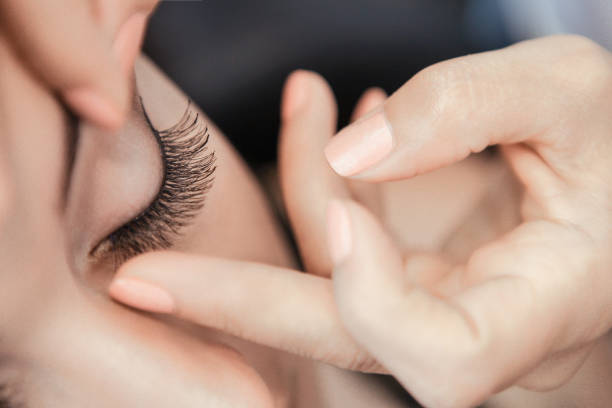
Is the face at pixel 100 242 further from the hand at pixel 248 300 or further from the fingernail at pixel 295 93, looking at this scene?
the fingernail at pixel 295 93

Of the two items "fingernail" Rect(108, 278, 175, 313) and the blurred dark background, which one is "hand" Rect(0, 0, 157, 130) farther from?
the blurred dark background

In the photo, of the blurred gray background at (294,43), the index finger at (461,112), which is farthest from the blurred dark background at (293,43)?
the index finger at (461,112)

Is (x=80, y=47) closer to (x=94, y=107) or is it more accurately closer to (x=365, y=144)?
(x=94, y=107)

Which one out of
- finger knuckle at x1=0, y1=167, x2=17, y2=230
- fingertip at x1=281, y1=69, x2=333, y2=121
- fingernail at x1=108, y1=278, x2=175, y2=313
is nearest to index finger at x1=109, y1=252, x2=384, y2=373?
fingernail at x1=108, y1=278, x2=175, y2=313

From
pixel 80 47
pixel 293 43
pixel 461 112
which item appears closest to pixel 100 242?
pixel 80 47

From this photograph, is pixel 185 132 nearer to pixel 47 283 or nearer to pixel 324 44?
pixel 47 283

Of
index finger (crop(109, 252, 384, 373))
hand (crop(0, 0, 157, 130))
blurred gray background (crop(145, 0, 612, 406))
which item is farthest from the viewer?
blurred gray background (crop(145, 0, 612, 406))

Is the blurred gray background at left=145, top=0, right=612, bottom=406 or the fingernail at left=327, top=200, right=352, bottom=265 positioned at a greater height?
the blurred gray background at left=145, top=0, right=612, bottom=406

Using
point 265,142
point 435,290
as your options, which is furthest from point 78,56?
point 265,142
